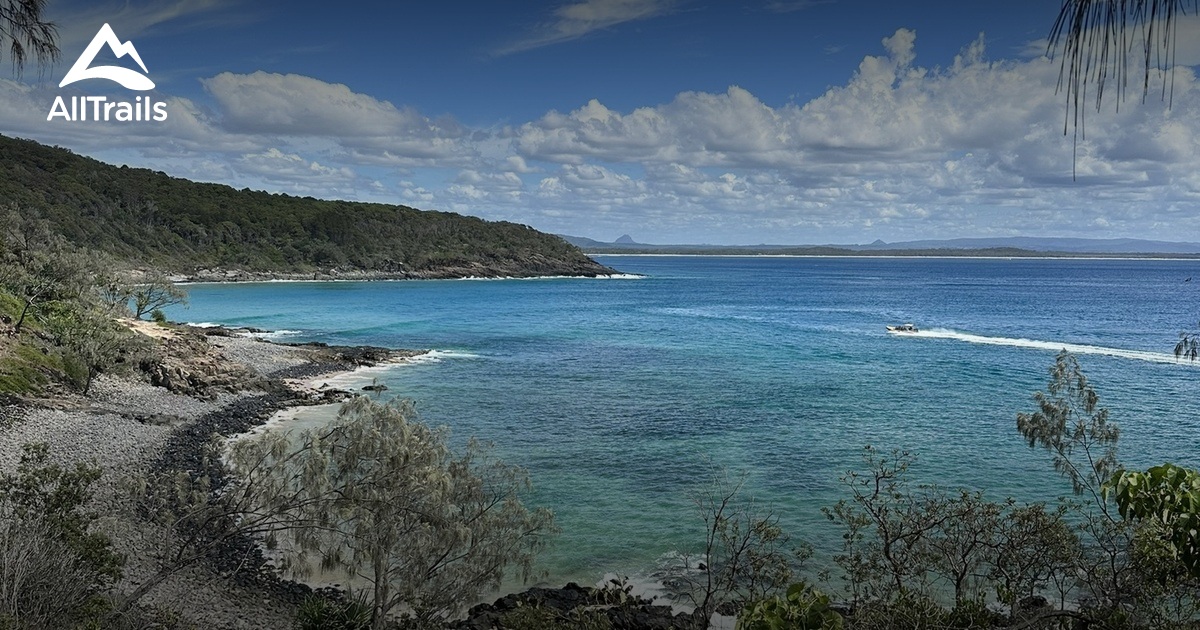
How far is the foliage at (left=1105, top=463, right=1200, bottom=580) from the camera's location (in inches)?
243

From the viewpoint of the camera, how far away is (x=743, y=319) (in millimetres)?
94688

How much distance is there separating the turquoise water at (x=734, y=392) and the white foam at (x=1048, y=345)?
0.27m

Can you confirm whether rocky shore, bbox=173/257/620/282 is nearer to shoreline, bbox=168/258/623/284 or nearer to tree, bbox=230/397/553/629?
shoreline, bbox=168/258/623/284

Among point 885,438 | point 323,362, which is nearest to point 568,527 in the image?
point 885,438

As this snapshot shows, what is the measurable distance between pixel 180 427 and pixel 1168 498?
1380 inches

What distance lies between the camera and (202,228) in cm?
16288

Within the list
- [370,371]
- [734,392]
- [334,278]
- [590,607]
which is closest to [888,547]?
[590,607]

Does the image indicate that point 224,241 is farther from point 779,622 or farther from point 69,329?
point 779,622

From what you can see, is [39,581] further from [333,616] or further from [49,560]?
[333,616]

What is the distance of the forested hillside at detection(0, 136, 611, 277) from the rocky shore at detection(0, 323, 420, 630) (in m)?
99.1

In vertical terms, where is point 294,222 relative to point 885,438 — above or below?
above

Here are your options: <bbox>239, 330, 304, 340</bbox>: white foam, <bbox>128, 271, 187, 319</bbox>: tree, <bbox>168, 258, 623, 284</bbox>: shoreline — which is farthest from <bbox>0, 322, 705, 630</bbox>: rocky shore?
<bbox>168, 258, 623, 284</bbox>: shoreline

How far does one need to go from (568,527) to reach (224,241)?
529ft

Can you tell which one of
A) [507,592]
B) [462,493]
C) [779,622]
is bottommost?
[507,592]
